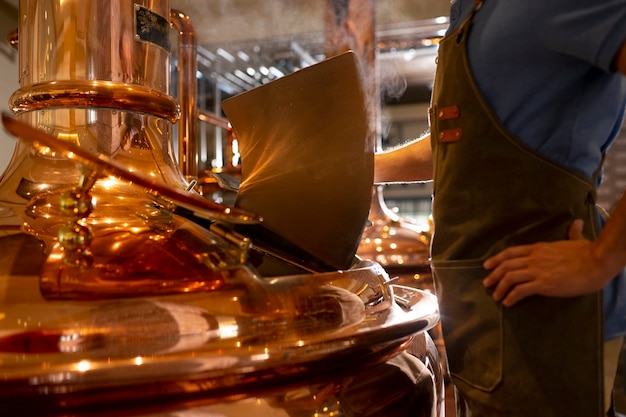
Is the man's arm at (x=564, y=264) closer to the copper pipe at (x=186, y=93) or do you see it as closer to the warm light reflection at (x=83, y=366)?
the warm light reflection at (x=83, y=366)

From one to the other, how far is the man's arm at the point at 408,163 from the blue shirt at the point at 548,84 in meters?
0.40

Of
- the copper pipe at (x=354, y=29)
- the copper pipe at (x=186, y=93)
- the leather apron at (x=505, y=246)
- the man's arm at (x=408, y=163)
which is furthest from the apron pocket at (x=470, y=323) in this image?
the copper pipe at (x=354, y=29)

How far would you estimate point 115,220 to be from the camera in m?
0.74

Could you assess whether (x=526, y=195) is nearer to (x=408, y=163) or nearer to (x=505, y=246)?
(x=505, y=246)

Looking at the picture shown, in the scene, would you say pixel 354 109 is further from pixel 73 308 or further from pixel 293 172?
pixel 73 308

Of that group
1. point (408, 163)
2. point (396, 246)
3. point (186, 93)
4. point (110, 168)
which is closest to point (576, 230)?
point (408, 163)

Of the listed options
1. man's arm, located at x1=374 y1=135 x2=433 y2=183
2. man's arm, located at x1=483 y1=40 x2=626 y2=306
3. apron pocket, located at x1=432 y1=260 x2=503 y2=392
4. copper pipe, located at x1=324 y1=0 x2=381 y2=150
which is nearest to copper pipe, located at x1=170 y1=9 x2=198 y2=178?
man's arm, located at x1=374 y1=135 x2=433 y2=183

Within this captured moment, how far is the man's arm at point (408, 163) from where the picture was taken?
4.21ft

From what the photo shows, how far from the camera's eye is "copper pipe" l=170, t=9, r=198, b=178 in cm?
139

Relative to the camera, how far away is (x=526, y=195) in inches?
33.4

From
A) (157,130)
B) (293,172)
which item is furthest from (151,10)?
(293,172)

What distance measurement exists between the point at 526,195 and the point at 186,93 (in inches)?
34.8

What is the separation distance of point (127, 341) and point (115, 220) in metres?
0.21

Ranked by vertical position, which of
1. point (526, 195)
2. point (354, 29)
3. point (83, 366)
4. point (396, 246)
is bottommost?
point (396, 246)
